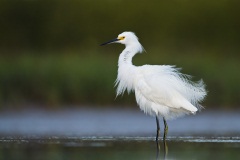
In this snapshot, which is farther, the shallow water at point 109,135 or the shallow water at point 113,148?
the shallow water at point 109,135

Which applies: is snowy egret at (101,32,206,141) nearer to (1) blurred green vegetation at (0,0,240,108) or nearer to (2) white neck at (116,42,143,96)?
(2) white neck at (116,42,143,96)

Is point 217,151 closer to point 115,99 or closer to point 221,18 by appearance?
point 115,99

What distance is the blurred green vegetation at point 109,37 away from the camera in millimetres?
19234

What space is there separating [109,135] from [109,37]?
26.9 feet

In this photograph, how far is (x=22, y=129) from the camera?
15125 millimetres

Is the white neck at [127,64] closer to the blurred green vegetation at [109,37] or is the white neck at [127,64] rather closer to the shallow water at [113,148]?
the shallow water at [113,148]

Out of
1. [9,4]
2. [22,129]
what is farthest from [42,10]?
[22,129]

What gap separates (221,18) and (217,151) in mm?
11669

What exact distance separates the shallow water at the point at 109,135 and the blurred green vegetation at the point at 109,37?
1.48 meters

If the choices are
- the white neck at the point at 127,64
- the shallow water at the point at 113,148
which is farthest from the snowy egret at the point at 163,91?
the shallow water at the point at 113,148

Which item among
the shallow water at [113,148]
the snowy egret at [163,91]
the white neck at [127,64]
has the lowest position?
the shallow water at [113,148]

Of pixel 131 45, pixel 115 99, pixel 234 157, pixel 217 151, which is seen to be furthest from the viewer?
pixel 115 99

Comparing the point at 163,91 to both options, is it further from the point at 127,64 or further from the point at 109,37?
the point at 109,37

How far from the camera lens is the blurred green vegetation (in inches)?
757
